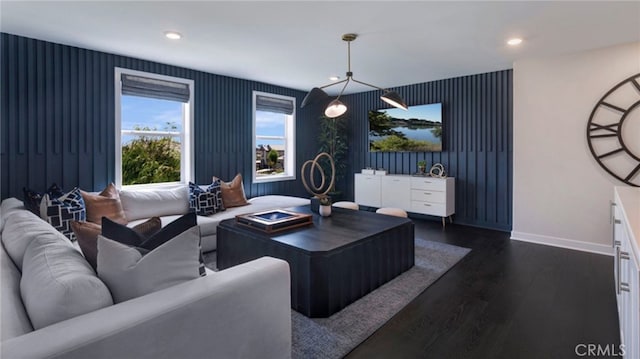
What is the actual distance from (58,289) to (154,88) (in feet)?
12.5

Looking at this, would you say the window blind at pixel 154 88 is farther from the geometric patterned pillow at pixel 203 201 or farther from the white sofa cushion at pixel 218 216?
Result: the white sofa cushion at pixel 218 216

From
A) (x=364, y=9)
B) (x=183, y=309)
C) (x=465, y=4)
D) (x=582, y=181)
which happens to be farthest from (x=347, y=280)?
(x=582, y=181)

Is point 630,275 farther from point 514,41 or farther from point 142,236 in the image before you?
point 514,41

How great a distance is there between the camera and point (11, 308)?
1.10 metres

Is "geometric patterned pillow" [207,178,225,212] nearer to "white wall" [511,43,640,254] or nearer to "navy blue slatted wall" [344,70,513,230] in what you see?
"navy blue slatted wall" [344,70,513,230]

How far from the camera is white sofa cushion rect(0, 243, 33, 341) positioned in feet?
3.25

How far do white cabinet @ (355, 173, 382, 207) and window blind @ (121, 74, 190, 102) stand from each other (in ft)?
10.6

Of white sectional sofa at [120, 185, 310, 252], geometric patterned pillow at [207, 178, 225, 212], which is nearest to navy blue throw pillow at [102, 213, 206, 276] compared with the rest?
white sectional sofa at [120, 185, 310, 252]

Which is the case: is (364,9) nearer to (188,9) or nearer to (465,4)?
(465,4)

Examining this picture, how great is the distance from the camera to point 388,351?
6.49 ft

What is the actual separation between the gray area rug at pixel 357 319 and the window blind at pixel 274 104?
3.04 meters

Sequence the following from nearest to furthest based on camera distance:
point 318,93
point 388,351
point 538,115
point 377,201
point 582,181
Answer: point 388,351 → point 318,93 → point 582,181 → point 538,115 → point 377,201

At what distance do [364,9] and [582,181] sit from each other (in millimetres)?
3252

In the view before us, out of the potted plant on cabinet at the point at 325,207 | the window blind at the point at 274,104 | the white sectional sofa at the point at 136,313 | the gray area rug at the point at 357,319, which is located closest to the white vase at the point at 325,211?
the potted plant on cabinet at the point at 325,207
